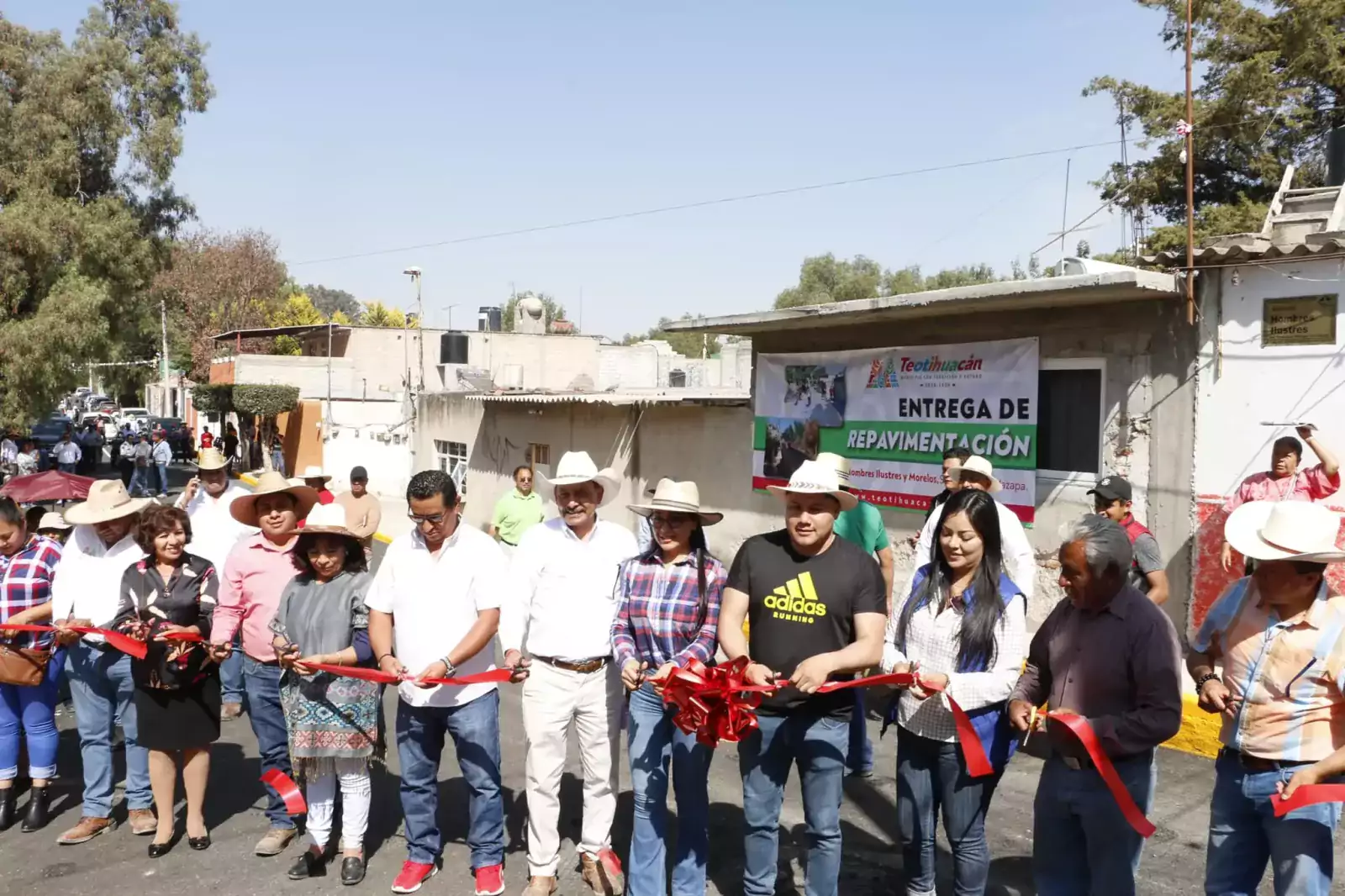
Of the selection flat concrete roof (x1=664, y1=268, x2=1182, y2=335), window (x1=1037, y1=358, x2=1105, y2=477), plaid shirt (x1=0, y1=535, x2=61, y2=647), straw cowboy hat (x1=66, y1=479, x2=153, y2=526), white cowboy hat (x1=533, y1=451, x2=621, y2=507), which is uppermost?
flat concrete roof (x1=664, y1=268, x2=1182, y2=335)

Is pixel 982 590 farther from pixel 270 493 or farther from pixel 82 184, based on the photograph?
pixel 82 184

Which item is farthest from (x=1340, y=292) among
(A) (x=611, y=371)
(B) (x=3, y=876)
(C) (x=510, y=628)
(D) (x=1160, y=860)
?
(A) (x=611, y=371)

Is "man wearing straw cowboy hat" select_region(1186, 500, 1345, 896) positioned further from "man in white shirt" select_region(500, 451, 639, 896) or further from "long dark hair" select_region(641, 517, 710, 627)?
"man in white shirt" select_region(500, 451, 639, 896)

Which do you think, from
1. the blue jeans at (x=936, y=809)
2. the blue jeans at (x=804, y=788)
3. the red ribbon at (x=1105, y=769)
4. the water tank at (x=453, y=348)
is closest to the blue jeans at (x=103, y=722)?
the blue jeans at (x=804, y=788)

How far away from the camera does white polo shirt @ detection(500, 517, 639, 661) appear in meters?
4.72

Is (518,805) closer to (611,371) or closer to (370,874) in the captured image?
(370,874)

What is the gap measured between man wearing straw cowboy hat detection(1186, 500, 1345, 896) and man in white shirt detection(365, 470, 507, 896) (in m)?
3.07

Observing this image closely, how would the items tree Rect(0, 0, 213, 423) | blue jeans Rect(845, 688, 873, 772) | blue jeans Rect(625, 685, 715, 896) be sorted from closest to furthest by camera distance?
1. blue jeans Rect(625, 685, 715, 896)
2. blue jeans Rect(845, 688, 873, 772)
3. tree Rect(0, 0, 213, 423)

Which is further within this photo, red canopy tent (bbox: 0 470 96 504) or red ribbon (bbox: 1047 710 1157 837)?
red canopy tent (bbox: 0 470 96 504)

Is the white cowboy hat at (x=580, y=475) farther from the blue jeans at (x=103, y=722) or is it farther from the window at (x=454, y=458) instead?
the window at (x=454, y=458)

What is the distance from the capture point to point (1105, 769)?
3422 mm

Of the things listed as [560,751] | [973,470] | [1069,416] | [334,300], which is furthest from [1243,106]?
[334,300]

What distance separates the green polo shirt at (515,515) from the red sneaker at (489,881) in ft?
16.3

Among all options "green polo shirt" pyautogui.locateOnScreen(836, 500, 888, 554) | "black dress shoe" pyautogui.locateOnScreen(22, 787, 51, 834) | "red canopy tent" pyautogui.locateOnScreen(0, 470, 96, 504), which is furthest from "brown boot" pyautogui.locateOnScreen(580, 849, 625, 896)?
"red canopy tent" pyautogui.locateOnScreen(0, 470, 96, 504)
